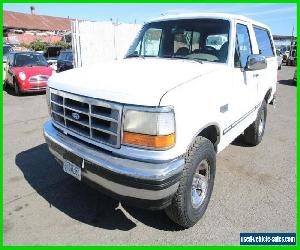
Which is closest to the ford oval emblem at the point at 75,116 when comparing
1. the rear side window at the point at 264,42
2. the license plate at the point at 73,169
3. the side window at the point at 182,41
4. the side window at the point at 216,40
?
the license plate at the point at 73,169

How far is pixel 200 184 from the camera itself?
3.45m

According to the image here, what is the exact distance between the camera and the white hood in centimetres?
270

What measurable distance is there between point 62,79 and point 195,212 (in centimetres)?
202

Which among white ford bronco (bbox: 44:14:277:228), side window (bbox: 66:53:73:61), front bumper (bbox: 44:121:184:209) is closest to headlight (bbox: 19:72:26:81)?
side window (bbox: 66:53:73:61)

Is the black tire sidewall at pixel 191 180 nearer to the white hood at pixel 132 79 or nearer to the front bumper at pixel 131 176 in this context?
the front bumper at pixel 131 176

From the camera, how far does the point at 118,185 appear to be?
2766 millimetres

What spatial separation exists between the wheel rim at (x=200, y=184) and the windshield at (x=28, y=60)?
10648 millimetres

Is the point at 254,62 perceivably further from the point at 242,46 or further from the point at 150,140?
the point at 150,140

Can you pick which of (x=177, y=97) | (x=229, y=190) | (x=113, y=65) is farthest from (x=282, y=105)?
(x=177, y=97)

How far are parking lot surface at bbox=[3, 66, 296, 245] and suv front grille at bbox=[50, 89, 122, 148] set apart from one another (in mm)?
1003

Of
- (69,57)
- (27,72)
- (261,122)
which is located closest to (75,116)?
(261,122)

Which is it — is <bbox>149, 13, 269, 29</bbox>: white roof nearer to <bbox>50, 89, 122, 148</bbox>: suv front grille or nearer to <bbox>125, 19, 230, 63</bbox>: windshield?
<bbox>125, 19, 230, 63</bbox>: windshield

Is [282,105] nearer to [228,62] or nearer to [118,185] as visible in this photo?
[228,62]

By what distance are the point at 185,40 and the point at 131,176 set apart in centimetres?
235
